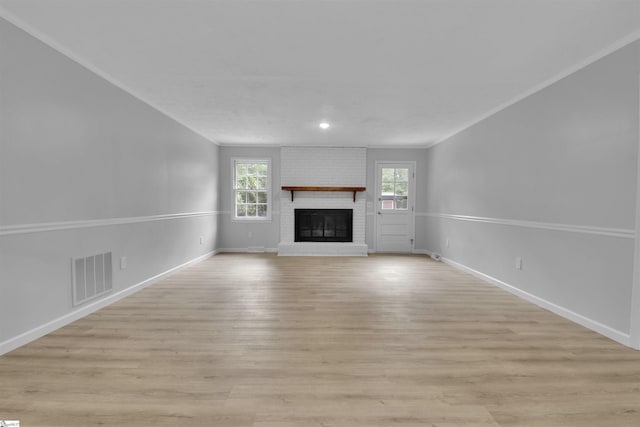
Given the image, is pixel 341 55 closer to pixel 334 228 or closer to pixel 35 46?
pixel 35 46

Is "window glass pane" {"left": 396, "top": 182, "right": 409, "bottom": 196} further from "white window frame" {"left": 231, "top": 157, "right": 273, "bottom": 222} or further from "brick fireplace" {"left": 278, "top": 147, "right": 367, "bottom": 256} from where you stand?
"white window frame" {"left": 231, "top": 157, "right": 273, "bottom": 222}

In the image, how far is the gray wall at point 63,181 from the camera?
2092 millimetres

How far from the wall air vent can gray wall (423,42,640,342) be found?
4.57 metres

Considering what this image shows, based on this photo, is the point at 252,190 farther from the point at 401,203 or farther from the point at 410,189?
the point at 410,189

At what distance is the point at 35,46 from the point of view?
2260mm

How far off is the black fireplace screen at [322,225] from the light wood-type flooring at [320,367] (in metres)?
3.22

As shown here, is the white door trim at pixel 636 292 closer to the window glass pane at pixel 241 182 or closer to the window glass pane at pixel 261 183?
the window glass pane at pixel 261 183

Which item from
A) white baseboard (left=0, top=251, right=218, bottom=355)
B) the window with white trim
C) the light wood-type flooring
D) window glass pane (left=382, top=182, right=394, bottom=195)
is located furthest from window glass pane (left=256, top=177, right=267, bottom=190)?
the light wood-type flooring

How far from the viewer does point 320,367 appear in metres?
1.89

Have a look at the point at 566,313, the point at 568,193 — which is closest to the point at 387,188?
the point at 568,193

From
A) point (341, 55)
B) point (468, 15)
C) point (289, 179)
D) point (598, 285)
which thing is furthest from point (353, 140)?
point (598, 285)

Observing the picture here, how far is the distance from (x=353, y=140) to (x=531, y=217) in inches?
136

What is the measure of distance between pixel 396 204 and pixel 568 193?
385 centimetres

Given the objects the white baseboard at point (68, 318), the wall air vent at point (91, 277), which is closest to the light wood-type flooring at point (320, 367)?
the white baseboard at point (68, 318)
